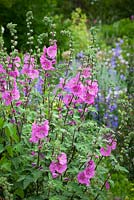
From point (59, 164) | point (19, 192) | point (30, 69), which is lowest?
point (19, 192)

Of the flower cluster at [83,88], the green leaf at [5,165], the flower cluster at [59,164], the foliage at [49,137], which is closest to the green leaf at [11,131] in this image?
the foliage at [49,137]

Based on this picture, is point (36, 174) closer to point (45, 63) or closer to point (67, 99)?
point (67, 99)

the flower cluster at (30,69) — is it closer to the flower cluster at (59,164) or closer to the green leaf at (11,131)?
the green leaf at (11,131)

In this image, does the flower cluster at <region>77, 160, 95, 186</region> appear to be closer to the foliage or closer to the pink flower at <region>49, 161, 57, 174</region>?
the foliage

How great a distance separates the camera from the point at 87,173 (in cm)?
301

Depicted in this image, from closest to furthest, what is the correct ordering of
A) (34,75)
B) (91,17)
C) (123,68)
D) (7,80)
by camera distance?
(7,80) → (34,75) → (123,68) → (91,17)

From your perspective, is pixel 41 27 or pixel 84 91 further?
pixel 41 27

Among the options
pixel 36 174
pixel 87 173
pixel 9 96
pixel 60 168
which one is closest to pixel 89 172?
pixel 87 173

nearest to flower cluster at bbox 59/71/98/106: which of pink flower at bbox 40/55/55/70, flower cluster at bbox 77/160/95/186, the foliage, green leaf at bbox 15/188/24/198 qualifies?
the foliage

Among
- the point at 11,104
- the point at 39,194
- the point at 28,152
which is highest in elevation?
the point at 11,104

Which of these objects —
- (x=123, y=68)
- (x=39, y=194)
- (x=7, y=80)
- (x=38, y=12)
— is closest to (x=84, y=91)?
(x=7, y=80)

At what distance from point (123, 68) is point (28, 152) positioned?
5.04m

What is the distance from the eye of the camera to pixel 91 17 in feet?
50.8

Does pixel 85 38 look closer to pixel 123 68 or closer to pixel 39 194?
pixel 123 68
